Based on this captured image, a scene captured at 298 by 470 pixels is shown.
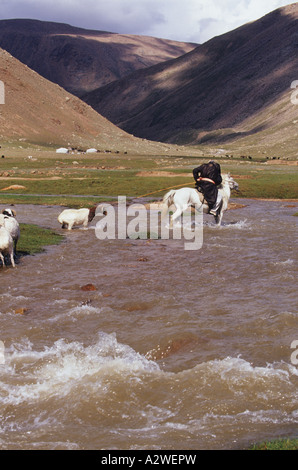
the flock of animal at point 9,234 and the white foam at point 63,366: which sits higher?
the flock of animal at point 9,234

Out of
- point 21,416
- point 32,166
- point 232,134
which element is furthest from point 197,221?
point 232,134

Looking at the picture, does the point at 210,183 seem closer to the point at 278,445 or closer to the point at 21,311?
the point at 21,311

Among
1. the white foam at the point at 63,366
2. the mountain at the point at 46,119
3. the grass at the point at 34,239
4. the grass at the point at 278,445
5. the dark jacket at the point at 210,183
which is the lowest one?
the grass at the point at 278,445

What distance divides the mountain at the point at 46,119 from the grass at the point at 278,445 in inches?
4017

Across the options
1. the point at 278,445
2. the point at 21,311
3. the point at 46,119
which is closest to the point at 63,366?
the point at 21,311

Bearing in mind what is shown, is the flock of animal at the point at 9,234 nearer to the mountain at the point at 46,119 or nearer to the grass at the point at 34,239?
the grass at the point at 34,239

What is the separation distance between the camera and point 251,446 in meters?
6.61

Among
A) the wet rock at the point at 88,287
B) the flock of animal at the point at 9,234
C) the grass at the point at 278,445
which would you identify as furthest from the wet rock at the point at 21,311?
the grass at the point at 278,445

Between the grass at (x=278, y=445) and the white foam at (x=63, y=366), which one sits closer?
the grass at (x=278, y=445)

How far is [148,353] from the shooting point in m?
9.76

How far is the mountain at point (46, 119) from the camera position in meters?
110

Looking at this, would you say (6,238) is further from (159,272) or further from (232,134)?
(232,134)

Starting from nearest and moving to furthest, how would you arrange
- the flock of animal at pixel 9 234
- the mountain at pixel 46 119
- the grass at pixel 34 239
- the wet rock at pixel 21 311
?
the wet rock at pixel 21 311 < the flock of animal at pixel 9 234 < the grass at pixel 34 239 < the mountain at pixel 46 119

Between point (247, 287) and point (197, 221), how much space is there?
12888 millimetres
